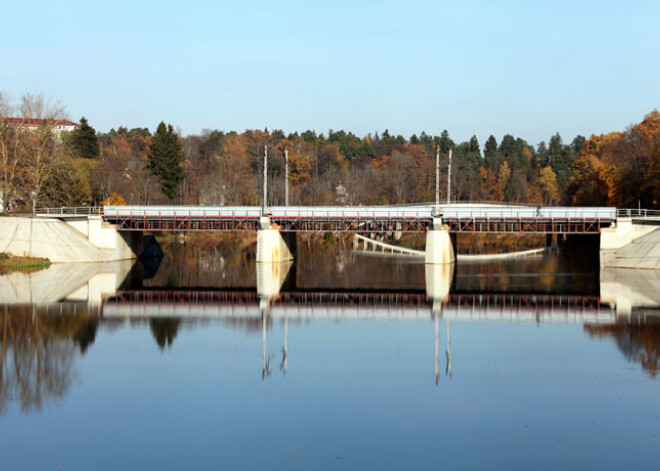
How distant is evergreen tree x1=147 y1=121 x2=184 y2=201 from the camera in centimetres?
12175

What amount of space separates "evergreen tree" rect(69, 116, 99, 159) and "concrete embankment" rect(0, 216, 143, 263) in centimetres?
4278

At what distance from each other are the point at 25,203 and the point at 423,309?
198 ft

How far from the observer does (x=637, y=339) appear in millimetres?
35625

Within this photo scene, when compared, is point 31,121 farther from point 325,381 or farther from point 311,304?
point 325,381

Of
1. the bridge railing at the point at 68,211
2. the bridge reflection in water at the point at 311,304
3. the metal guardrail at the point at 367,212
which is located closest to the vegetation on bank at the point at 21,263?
the bridge reflection in water at the point at 311,304

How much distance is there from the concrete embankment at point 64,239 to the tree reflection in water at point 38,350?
3148 centimetres

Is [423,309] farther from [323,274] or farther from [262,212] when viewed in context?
[262,212]

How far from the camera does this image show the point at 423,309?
46781mm

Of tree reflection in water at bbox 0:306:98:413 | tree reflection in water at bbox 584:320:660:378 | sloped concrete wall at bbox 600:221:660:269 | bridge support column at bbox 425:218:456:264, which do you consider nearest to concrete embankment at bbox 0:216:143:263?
bridge support column at bbox 425:218:456:264

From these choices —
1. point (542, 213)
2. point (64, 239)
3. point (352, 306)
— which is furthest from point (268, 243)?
point (352, 306)

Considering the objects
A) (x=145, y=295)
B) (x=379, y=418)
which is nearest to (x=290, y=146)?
(x=145, y=295)

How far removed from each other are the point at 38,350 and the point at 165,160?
3591 inches

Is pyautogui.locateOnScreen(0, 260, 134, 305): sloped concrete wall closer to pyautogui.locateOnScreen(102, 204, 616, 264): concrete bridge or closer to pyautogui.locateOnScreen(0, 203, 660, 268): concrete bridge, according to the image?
pyautogui.locateOnScreen(0, 203, 660, 268): concrete bridge

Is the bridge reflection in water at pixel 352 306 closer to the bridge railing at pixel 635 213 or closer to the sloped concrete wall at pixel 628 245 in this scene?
the sloped concrete wall at pixel 628 245
